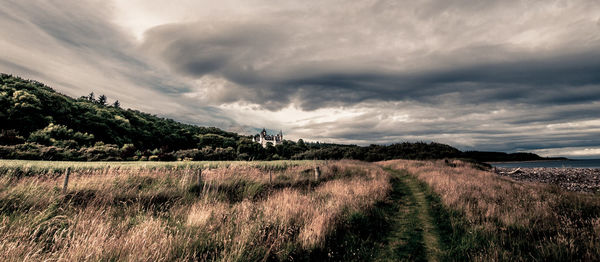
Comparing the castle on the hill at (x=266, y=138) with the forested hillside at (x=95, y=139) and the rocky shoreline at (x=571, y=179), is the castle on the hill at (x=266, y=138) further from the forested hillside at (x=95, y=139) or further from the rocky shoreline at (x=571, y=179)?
the rocky shoreline at (x=571, y=179)

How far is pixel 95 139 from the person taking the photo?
5553cm

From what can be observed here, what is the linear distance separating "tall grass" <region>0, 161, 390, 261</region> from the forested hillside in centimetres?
2449

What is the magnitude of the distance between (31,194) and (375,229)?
35.4ft

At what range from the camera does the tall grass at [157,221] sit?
388 cm

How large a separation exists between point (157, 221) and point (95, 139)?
2760 inches

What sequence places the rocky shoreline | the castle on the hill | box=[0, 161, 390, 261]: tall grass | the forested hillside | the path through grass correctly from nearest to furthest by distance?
box=[0, 161, 390, 261]: tall grass < the path through grass < the rocky shoreline < the forested hillside < the castle on the hill

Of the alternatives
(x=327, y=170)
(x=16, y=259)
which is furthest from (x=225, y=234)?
(x=327, y=170)

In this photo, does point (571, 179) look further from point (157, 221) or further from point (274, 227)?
point (157, 221)

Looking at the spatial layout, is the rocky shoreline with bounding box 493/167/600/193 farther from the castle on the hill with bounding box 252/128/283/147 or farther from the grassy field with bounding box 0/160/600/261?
the castle on the hill with bounding box 252/128/283/147

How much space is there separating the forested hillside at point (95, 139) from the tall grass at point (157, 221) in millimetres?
24489

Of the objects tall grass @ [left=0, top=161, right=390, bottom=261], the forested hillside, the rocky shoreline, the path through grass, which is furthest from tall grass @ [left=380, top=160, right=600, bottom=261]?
the forested hillside

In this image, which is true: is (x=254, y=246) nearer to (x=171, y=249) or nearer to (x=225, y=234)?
(x=225, y=234)

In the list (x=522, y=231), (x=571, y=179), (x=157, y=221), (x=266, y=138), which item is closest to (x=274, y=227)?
(x=157, y=221)

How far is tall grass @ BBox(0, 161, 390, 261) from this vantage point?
3879 mm
